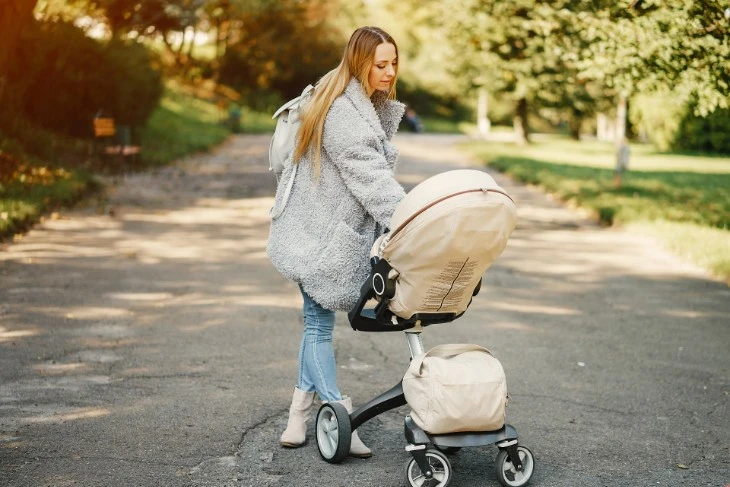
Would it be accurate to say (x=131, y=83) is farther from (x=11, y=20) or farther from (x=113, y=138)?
(x=11, y=20)

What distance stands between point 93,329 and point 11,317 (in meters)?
0.73

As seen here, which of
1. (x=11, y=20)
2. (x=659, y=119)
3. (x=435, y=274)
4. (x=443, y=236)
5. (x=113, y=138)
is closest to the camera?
(x=443, y=236)

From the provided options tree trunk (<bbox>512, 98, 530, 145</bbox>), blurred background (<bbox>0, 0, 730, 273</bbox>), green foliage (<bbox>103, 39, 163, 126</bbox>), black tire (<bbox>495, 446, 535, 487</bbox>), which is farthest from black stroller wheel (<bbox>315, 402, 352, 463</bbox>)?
tree trunk (<bbox>512, 98, 530, 145</bbox>)

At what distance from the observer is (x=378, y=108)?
427 centimetres

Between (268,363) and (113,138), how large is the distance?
1404 cm

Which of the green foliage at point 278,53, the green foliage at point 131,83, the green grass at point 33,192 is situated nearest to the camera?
the green grass at point 33,192

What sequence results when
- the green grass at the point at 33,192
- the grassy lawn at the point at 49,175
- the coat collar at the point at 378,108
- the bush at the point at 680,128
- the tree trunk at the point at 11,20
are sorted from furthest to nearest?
1. the bush at the point at 680,128
2. the tree trunk at the point at 11,20
3. the grassy lawn at the point at 49,175
4. the green grass at the point at 33,192
5. the coat collar at the point at 378,108

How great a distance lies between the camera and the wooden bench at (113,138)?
1775 cm

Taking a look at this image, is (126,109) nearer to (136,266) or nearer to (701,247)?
(136,266)

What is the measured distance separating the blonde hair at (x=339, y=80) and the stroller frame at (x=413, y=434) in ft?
2.02

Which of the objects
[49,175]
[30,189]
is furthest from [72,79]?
[30,189]

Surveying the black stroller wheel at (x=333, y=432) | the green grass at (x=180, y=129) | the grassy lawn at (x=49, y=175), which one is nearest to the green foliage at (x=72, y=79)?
the green grass at (x=180, y=129)

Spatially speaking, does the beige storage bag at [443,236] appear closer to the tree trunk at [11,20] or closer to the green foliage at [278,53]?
the tree trunk at [11,20]

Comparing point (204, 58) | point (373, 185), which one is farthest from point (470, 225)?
point (204, 58)
